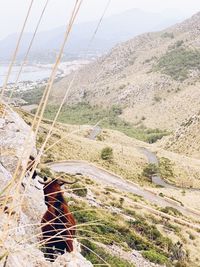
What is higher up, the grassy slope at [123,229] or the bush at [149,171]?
the grassy slope at [123,229]

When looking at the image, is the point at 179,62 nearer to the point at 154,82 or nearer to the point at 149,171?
the point at 154,82

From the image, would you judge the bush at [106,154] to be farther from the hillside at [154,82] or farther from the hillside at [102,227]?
the hillside at [154,82]

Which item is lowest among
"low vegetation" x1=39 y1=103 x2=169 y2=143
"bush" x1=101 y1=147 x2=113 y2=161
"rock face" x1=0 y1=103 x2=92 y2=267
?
"low vegetation" x1=39 y1=103 x2=169 y2=143

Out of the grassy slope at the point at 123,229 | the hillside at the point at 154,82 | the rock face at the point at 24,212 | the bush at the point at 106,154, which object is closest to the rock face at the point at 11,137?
the rock face at the point at 24,212

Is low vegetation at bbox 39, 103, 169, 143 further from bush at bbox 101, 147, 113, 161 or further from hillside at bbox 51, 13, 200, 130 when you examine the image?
bush at bbox 101, 147, 113, 161

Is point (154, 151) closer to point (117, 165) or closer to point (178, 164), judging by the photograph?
point (178, 164)

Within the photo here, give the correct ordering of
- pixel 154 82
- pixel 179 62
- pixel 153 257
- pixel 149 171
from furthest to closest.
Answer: pixel 179 62
pixel 154 82
pixel 149 171
pixel 153 257

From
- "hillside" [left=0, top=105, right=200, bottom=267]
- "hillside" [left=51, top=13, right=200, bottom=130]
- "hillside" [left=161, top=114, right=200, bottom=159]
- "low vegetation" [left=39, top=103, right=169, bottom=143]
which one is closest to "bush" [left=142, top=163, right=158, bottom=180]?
"hillside" [left=0, top=105, right=200, bottom=267]

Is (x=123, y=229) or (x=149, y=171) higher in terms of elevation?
(x=123, y=229)

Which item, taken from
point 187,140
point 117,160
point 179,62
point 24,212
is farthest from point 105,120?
point 24,212
